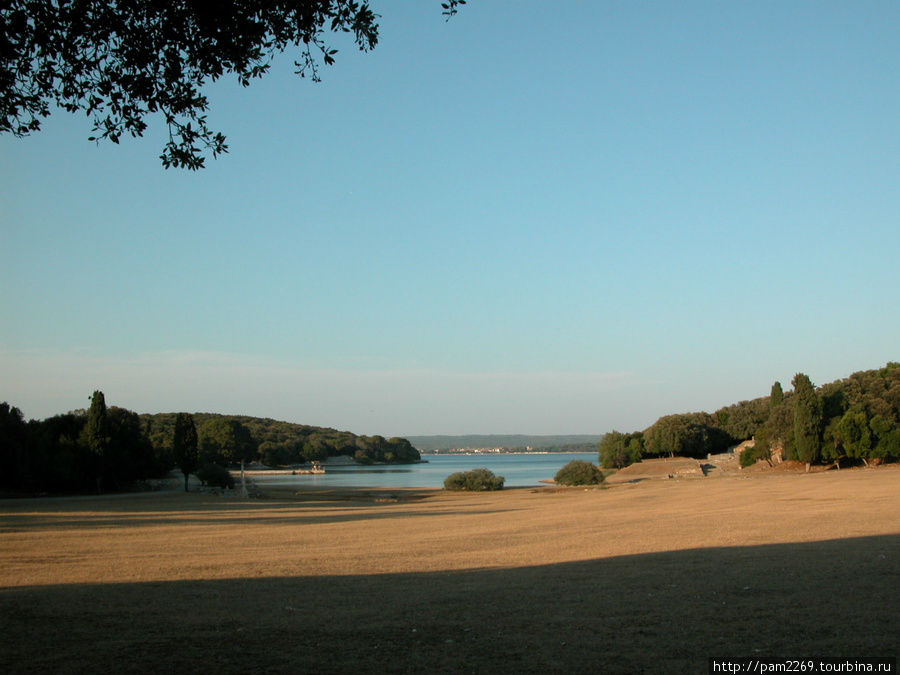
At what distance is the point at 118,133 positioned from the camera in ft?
29.5

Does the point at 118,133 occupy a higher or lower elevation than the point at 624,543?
higher

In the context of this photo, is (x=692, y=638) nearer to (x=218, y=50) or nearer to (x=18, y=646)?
(x=18, y=646)

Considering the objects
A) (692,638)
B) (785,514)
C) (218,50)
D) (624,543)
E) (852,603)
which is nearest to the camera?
(692,638)

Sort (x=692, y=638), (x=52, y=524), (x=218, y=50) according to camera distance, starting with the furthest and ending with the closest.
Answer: (x=52, y=524) → (x=218, y=50) → (x=692, y=638)

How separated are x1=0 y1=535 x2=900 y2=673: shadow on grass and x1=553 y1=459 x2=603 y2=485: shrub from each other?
45049 millimetres

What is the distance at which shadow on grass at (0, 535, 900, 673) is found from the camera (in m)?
6.37

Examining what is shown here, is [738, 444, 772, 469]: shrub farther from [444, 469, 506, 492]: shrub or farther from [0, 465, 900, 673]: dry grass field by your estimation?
[0, 465, 900, 673]: dry grass field

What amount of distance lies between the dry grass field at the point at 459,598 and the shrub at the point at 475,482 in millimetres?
40394

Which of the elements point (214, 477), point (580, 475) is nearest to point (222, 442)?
point (214, 477)

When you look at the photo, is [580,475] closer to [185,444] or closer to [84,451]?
[185,444]

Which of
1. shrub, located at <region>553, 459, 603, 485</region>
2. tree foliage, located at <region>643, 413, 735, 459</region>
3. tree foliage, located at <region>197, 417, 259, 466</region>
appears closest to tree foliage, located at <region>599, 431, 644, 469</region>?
tree foliage, located at <region>643, 413, 735, 459</region>

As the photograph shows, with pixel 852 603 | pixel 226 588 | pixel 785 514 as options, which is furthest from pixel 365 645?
pixel 785 514

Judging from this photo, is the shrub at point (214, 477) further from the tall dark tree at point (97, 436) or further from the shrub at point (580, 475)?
the shrub at point (580, 475)

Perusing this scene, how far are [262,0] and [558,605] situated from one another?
321 inches
